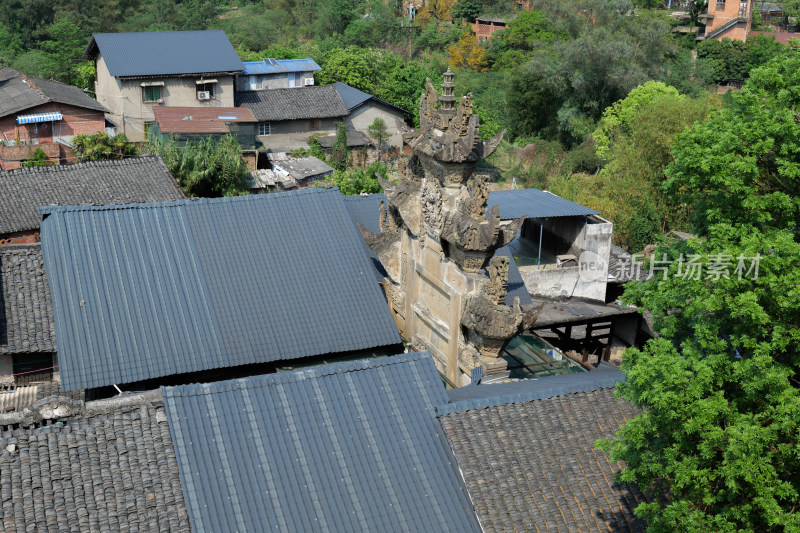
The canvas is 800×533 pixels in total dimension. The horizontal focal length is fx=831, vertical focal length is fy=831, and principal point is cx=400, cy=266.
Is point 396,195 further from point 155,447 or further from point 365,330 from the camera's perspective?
point 155,447

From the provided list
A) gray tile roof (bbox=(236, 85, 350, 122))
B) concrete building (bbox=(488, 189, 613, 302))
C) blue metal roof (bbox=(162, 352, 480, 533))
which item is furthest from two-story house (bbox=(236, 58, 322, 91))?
blue metal roof (bbox=(162, 352, 480, 533))

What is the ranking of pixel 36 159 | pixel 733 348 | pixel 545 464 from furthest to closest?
pixel 36 159 < pixel 545 464 < pixel 733 348

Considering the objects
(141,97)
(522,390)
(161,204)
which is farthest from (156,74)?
(522,390)

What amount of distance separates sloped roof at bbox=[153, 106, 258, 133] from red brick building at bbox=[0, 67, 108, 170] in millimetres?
3381

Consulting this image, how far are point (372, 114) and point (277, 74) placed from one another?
7117mm

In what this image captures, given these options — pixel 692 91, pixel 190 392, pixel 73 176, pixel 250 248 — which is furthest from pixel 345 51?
pixel 190 392

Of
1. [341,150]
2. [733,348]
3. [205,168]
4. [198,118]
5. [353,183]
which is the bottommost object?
[341,150]

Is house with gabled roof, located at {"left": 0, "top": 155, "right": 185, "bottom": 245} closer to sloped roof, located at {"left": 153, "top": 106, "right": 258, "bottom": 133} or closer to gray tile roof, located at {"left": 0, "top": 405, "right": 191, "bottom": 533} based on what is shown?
sloped roof, located at {"left": 153, "top": 106, "right": 258, "bottom": 133}

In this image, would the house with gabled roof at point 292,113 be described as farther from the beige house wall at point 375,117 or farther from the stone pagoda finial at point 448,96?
the stone pagoda finial at point 448,96

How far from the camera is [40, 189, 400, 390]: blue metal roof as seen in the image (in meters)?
17.1

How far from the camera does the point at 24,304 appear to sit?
19125 millimetres

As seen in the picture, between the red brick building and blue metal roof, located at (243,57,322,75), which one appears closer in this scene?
the red brick building

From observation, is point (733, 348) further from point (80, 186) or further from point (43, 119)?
point (43, 119)

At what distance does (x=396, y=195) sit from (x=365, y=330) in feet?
10.4
